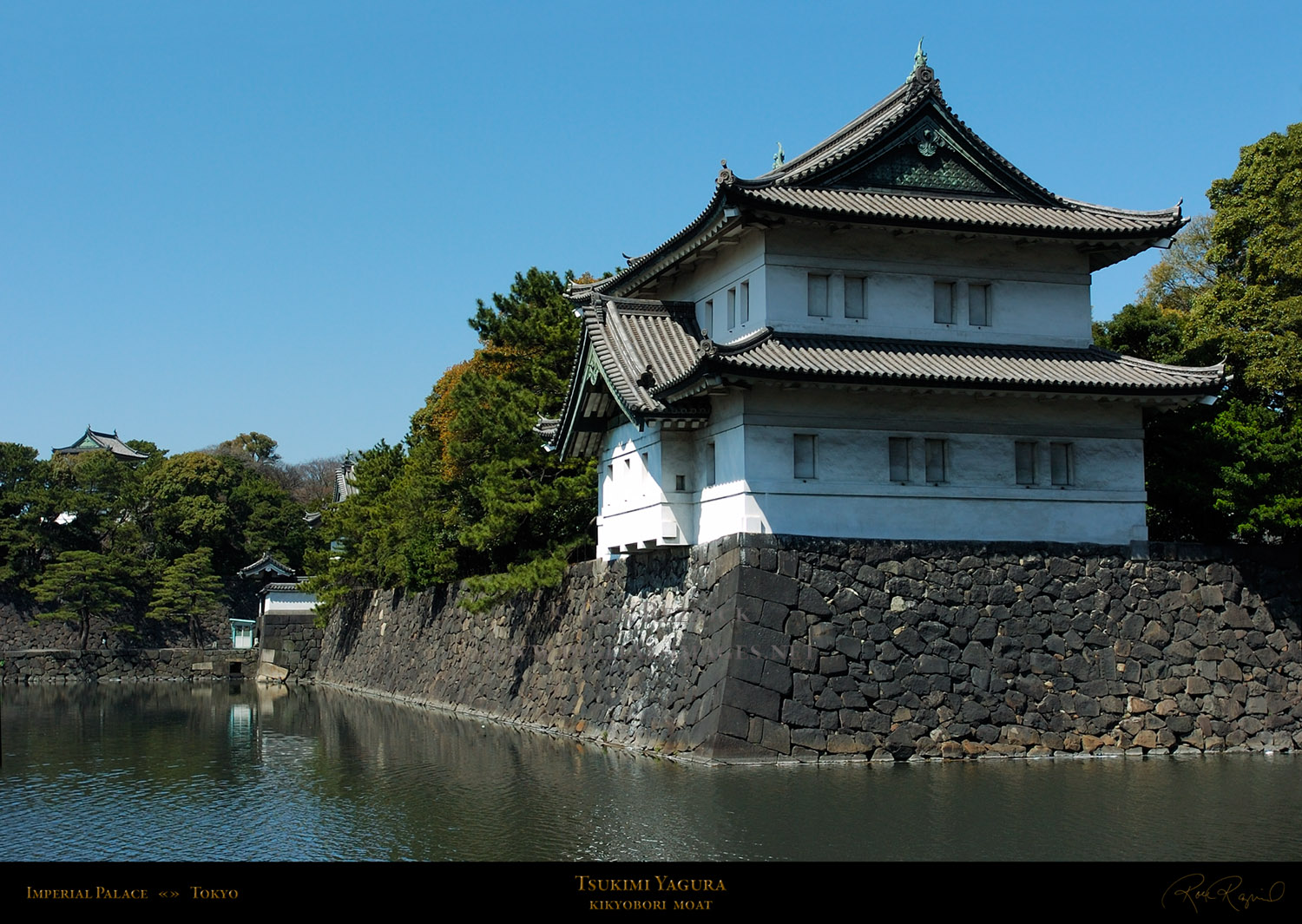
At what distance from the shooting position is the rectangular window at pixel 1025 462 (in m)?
20.8

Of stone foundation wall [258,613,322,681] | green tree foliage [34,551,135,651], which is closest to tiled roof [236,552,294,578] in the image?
green tree foliage [34,551,135,651]

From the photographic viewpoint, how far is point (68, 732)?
28.6 metres

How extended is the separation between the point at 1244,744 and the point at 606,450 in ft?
37.7

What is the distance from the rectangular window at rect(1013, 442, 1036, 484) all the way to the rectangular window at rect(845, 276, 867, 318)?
3224 millimetres

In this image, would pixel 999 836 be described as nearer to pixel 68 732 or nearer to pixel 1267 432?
pixel 1267 432

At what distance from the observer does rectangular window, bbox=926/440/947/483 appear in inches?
800

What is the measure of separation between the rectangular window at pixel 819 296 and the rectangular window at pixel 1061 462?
13.7 ft

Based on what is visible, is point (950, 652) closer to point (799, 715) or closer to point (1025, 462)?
point (799, 715)

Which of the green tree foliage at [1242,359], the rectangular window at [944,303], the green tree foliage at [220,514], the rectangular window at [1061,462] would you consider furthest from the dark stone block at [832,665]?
the green tree foliage at [220,514]

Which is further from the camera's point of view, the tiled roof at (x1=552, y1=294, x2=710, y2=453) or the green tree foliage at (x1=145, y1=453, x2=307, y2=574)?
the green tree foliage at (x1=145, y1=453, x2=307, y2=574)

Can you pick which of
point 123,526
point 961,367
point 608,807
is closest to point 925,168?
point 961,367

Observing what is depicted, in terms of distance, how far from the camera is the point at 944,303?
21.6 metres

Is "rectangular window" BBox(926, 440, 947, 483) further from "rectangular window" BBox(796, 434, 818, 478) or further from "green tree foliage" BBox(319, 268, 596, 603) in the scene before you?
"green tree foliage" BBox(319, 268, 596, 603)
